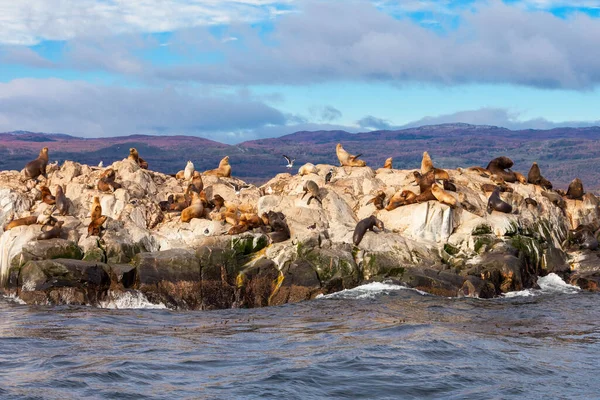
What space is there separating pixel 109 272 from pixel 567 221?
1595 cm

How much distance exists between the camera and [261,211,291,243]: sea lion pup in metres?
25.2

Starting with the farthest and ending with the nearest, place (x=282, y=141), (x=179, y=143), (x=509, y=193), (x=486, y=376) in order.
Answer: (x=282, y=141) < (x=179, y=143) < (x=509, y=193) < (x=486, y=376)

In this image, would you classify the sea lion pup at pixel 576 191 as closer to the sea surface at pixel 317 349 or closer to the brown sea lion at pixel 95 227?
the sea surface at pixel 317 349

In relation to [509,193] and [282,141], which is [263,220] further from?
[282,141]

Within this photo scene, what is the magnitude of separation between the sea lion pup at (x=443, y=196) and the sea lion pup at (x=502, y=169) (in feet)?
17.9

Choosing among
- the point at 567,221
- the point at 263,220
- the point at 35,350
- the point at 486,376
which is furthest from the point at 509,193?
the point at 35,350

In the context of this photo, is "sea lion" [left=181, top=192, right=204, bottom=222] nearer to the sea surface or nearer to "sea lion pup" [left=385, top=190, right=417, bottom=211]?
the sea surface

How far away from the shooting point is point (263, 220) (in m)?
25.8

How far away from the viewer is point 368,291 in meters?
23.6

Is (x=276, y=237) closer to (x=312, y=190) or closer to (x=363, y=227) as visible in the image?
(x=363, y=227)

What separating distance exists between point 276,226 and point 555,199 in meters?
10.9

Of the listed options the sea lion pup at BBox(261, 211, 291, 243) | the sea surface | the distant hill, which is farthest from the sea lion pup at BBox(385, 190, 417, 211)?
the distant hill

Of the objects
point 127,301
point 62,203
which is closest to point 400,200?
point 127,301

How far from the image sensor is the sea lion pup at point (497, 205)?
27.8m
